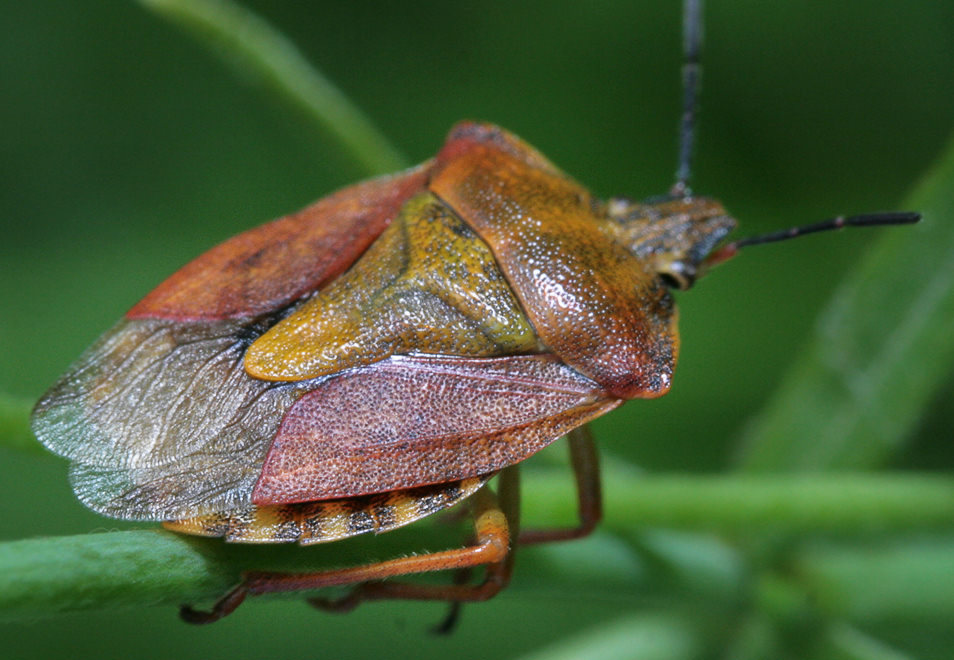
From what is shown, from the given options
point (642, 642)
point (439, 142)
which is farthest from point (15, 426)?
point (439, 142)

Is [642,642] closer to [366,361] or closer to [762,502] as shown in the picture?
[762,502]

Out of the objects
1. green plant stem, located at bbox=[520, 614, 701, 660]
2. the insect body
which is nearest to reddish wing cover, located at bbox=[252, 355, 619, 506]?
the insect body

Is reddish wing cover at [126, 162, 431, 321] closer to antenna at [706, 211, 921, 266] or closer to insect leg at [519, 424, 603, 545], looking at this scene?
insect leg at [519, 424, 603, 545]

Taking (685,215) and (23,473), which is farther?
(23,473)

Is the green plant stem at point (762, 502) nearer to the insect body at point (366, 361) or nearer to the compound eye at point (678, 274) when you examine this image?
the insect body at point (366, 361)

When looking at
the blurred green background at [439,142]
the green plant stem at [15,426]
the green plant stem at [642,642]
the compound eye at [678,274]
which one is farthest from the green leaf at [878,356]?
the green plant stem at [15,426]

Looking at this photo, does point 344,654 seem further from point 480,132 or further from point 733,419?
point 480,132

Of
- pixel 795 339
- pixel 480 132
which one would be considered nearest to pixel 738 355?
pixel 795 339
